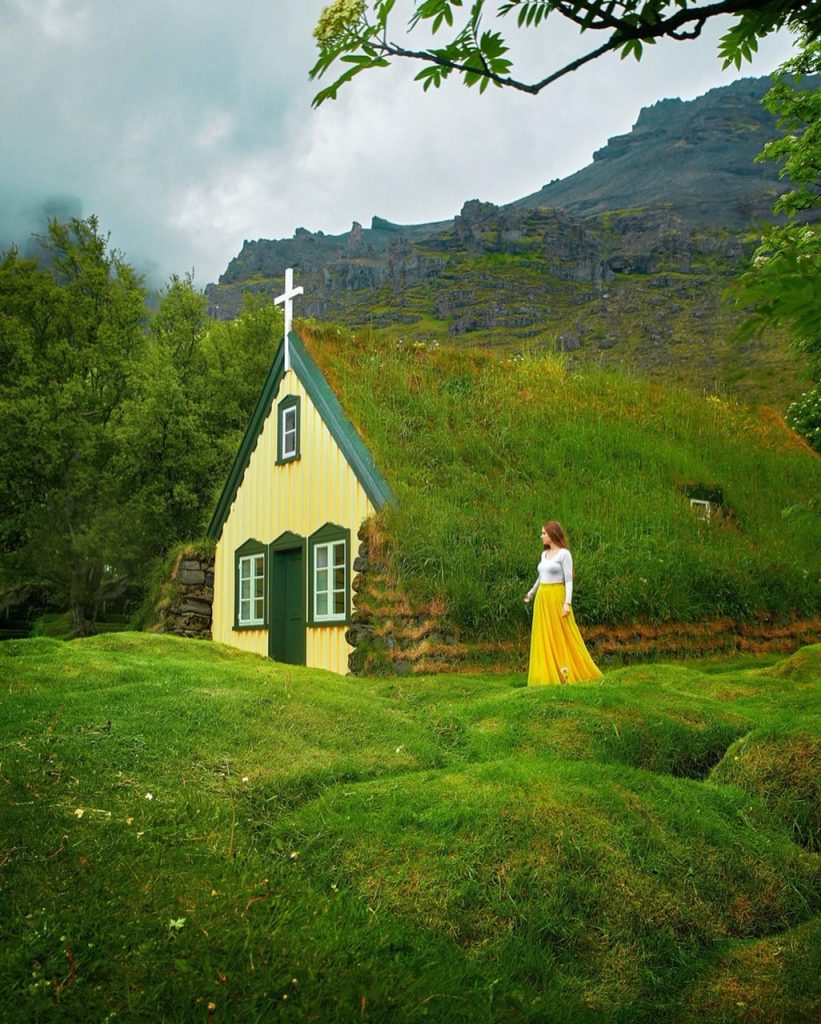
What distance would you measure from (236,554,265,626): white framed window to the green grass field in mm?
9707

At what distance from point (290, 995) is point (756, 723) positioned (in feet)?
20.7

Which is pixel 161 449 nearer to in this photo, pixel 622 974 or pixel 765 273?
pixel 622 974

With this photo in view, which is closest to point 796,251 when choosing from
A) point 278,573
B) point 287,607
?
point 287,607

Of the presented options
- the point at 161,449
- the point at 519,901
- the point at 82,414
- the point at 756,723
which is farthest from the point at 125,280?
the point at 519,901

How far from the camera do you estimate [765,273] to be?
95.0 inches

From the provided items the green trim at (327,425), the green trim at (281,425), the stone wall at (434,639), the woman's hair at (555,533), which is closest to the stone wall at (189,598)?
the green trim at (327,425)

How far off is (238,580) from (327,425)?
4.79 m

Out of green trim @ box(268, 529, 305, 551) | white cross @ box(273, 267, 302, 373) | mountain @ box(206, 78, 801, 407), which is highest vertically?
mountain @ box(206, 78, 801, 407)

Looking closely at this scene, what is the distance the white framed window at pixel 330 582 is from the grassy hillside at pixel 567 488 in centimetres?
159

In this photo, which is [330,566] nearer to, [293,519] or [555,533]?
[293,519]

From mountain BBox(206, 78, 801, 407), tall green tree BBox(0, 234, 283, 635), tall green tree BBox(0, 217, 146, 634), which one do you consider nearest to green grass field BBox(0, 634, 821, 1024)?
tall green tree BBox(0, 234, 283, 635)

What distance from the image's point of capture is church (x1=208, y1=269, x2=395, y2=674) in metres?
15.8

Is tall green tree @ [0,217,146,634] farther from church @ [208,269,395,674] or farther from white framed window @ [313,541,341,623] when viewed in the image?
white framed window @ [313,541,341,623]

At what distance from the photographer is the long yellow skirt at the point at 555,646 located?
11602 millimetres
